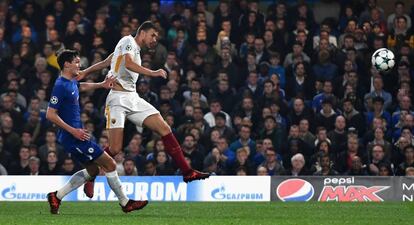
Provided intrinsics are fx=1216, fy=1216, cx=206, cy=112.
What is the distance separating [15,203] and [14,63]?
20.5 feet

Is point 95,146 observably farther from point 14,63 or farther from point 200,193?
point 14,63

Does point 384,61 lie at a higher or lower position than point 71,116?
higher

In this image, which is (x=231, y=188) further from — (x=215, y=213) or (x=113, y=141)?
(x=113, y=141)

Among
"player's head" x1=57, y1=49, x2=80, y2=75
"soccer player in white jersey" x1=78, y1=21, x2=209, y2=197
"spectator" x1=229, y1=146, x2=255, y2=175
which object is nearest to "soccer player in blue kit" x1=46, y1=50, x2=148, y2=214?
"player's head" x1=57, y1=49, x2=80, y2=75

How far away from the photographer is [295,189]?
19.1m

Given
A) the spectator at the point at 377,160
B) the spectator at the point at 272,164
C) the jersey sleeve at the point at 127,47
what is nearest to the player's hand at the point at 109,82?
the jersey sleeve at the point at 127,47

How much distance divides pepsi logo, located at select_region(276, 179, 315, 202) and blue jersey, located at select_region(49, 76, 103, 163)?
17.5 ft

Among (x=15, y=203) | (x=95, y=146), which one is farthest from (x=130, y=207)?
(x=15, y=203)

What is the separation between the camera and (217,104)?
21.8 meters

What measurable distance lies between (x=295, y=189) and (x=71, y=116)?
571 centimetres

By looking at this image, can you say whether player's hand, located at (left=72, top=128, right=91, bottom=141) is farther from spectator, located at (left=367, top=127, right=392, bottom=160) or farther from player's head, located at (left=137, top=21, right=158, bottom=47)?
spectator, located at (left=367, top=127, right=392, bottom=160)

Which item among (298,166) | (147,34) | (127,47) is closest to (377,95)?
(298,166)

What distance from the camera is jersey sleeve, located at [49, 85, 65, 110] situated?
561 inches

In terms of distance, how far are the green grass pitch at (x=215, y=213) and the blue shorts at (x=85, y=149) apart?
711 millimetres
